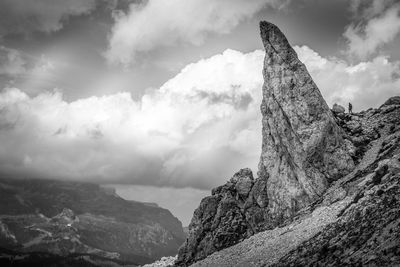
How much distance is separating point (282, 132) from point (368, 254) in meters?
55.0

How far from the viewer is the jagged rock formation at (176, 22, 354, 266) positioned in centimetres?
9275

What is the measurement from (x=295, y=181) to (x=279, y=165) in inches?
299

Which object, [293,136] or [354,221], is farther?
[293,136]

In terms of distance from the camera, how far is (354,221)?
6103 centimetres

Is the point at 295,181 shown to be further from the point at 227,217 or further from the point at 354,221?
the point at 354,221

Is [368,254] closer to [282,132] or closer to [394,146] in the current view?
[394,146]

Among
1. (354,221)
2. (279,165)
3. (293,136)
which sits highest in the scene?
(293,136)

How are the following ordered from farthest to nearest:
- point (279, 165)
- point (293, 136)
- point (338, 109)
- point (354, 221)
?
point (338, 109), point (279, 165), point (293, 136), point (354, 221)

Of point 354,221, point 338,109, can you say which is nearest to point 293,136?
point 338,109

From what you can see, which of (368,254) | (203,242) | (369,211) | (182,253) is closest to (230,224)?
(203,242)

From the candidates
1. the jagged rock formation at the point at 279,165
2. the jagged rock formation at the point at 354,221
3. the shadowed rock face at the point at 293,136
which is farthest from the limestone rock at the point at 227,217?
the jagged rock formation at the point at 354,221

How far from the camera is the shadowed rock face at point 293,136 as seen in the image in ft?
302

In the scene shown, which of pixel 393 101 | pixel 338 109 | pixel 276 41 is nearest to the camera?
pixel 276 41

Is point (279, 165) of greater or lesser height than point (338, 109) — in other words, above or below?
below
